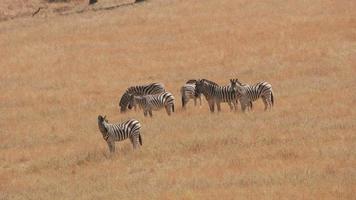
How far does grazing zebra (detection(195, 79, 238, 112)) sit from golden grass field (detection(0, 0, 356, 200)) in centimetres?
61

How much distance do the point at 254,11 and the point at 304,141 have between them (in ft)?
113

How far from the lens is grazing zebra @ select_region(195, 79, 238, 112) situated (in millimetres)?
32562

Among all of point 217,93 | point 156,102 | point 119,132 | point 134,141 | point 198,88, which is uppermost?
point 198,88

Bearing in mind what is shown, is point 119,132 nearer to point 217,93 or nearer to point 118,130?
point 118,130

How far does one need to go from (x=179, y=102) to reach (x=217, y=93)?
4.11 meters

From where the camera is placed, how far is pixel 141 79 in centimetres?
4306

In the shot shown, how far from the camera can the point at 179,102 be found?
3662 cm

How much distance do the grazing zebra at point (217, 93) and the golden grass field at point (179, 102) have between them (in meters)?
0.61

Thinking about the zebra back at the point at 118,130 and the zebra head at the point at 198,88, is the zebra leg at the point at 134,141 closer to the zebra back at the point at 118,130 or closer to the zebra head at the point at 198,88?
the zebra back at the point at 118,130

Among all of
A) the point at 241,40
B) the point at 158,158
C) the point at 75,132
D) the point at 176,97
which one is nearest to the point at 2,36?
the point at 241,40

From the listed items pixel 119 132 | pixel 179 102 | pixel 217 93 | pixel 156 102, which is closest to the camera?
pixel 119 132

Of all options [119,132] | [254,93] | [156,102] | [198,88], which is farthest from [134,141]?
[198,88]

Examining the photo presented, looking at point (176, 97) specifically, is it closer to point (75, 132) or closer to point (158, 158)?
point (75, 132)

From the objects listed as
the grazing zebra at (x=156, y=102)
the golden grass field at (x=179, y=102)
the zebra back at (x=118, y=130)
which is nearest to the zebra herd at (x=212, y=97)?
the grazing zebra at (x=156, y=102)
